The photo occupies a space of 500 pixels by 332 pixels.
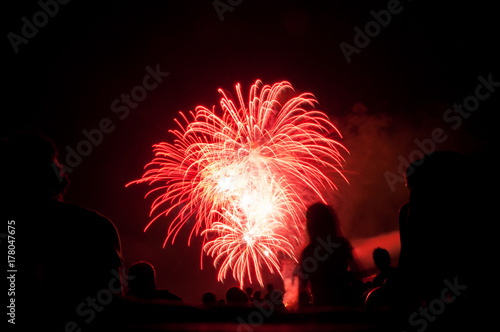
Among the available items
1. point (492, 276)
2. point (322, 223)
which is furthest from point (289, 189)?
point (492, 276)

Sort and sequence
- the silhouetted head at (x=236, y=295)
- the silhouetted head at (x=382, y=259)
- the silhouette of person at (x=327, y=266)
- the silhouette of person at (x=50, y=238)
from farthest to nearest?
1. the silhouetted head at (x=236, y=295)
2. the silhouetted head at (x=382, y=259)
3. the silhouette of person at (x=327, y=266)
4. the silhouette of person at (x=50, y=238)

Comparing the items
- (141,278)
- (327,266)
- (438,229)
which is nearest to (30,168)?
(141,278)

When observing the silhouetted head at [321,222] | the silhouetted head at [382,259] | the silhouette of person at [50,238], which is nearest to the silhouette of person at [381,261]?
the silhouetted head at [382,259]

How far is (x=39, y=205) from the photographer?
253cm

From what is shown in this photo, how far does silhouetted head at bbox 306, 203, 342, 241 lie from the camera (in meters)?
4.59

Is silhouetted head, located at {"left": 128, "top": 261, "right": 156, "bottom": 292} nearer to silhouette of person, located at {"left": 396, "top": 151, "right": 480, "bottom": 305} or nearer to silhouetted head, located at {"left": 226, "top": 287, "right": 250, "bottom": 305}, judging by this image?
silhouetted head, located at {"left": 226, "top": 287, "right": 250, "bottom": 305}

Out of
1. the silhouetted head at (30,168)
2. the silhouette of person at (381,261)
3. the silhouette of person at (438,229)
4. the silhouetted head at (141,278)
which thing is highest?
the silhouetted head at (30,168)

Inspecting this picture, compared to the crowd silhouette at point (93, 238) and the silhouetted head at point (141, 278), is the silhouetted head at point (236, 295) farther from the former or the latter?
the crowd silhouette at point (93, 238)

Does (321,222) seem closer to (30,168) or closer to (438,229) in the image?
(438,229)

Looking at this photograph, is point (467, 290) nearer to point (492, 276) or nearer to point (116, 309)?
point (492, 276)

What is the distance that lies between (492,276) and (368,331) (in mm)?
1265

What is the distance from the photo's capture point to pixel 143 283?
4930mm

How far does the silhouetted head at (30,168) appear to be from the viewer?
2.55 m

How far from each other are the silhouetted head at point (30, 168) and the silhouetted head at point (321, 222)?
3.23m
